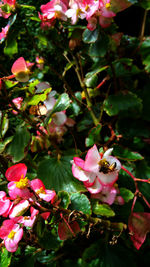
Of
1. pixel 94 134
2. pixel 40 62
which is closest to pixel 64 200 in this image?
pixel 94 134

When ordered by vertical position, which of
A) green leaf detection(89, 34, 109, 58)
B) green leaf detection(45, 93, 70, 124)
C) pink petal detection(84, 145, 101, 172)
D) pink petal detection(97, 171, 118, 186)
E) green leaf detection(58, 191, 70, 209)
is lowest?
green leaf detection(58, 191, 70, 209)

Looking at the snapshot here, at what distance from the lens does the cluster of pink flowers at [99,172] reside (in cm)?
50

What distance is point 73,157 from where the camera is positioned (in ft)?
1.89

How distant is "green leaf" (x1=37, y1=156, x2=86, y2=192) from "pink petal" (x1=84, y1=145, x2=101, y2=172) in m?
0.11

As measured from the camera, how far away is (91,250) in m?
0.63

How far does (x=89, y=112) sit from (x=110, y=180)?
1.37 feet

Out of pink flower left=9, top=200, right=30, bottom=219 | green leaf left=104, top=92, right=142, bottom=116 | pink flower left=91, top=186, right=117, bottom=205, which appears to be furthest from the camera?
green leaf left=104, top=92, right=142, bottom=116

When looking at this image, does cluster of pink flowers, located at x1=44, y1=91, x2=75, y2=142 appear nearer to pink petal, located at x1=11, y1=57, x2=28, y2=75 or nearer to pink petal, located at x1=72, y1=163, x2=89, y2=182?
pink petal, located at x1=11, y1=57, x2=28, y2=75

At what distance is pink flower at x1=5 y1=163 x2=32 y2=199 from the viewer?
443mm

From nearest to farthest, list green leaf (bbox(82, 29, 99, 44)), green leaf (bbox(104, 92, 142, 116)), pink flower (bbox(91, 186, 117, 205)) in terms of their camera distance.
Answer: pink flower (bbox(91, 186, 117, 205)) < green leaf (bbox(82, 29, 99, 44)) < green leaf (bbox(104, 92, 142, 116))

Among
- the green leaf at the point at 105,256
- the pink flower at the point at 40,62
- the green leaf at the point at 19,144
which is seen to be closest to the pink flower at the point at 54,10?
the pink flower at the point at 40,62

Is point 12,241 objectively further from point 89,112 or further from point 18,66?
point 89,112

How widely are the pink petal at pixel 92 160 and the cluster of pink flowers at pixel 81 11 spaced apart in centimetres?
35

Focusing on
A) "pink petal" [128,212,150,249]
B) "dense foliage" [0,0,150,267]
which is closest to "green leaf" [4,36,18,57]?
"dense foliage" [0,0,150,267]
